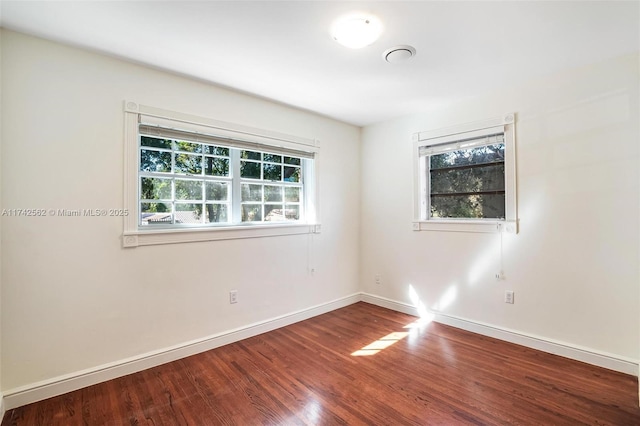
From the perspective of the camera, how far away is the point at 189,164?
2.80m

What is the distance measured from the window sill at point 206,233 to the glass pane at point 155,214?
0.14 metres

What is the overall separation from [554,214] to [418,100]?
5.55ft

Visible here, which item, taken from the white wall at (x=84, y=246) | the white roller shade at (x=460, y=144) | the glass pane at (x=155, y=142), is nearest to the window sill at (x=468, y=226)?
the white roller shade at (x=460, y=144)

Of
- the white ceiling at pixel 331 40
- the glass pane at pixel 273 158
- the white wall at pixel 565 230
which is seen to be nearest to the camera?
the white ceiling at pixel 331 40

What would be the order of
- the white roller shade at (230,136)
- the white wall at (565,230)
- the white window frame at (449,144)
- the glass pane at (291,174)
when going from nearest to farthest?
the white wall at (565,230), the white roller shade at (230,136), the white window frame at (449,144), the glass pane at (291,174)

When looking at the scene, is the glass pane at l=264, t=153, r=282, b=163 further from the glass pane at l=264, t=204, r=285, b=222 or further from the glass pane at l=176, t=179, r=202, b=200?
the glass pane at l=176, t=179, r=202, b=200

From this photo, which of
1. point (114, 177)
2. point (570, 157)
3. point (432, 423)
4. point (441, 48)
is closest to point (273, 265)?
point (114, 177)

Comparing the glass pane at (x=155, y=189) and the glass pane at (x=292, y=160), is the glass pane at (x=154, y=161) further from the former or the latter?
the glass pane at (x=292, y=160)

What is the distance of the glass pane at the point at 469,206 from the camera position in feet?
10.1

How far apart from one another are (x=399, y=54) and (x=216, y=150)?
A: 187cm

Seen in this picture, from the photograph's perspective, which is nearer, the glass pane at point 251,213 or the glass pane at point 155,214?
the glass pane at point 155,214

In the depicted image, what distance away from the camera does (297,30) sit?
78.0 inches

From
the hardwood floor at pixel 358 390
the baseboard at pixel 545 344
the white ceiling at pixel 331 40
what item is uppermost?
the white ceiling at pixel 331 40

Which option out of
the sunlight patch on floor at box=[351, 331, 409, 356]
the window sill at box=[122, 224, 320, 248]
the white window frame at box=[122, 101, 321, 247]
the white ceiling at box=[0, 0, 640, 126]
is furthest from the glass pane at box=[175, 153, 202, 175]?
the sunlight patch on floor at box=[351, 331, 409, 356]
